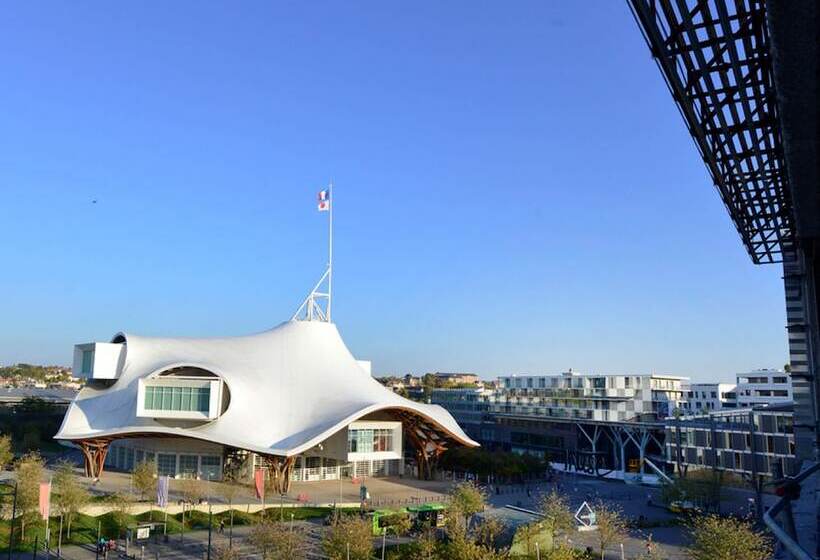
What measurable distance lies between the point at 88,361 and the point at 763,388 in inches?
2432

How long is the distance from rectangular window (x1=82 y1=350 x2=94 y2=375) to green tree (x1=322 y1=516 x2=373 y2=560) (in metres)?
31.2

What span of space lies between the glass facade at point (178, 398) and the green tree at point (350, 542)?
22301 mm

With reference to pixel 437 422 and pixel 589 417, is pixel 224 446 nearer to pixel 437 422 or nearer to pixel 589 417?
pixel 437 422

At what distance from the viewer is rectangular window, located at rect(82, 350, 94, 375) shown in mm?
45969

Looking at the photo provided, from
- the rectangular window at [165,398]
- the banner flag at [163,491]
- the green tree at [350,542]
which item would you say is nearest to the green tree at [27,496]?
the banner flag at [163,491]

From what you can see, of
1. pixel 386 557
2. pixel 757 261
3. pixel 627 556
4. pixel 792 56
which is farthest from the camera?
pixel 757 261

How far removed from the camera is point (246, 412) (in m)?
41.7

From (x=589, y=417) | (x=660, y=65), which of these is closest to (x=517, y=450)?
(x=589, y=417)

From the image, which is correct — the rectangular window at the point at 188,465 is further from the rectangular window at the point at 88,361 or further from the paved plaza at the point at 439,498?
the rectangular window at the point at 88,361

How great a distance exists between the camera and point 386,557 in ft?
76.4

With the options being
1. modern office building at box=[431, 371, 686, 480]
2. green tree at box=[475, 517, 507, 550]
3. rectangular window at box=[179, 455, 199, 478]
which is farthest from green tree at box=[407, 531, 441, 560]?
modern office building at box=[431, 371, 686, 480]

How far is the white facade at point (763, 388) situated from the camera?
68.9m

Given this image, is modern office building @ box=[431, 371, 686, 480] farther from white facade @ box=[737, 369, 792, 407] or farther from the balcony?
the balcony

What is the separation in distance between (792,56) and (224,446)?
38.6 meters
